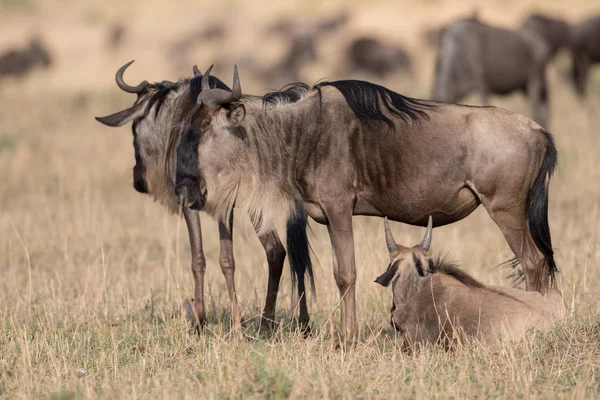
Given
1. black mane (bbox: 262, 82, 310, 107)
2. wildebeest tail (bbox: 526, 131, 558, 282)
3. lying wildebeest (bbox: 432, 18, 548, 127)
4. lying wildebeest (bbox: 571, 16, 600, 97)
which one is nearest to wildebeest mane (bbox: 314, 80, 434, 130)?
black mane (bbox: 262, 82, 310, 107)

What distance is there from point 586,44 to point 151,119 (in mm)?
15221

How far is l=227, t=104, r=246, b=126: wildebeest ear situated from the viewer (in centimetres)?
546

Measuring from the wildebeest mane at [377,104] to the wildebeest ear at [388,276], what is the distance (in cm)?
86

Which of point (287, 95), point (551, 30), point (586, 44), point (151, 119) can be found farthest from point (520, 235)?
point (551, 30)

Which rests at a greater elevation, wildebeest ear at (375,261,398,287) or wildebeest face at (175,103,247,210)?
wildebeest face at (175,103,247,210)

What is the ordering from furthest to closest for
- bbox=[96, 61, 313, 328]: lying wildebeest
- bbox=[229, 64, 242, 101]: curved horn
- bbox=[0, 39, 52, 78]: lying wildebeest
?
bbox=[0, 39, 52, 78]: lying wildebeest, bbox=[96, 61, 313, 328]: lying wildebeest, bbox=[229, 64, 242, 101]: curved horn

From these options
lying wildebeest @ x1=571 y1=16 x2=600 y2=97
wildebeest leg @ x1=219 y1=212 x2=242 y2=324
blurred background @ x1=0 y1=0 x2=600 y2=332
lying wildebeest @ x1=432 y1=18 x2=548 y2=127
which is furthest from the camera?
lying wildebeest @ x1=571 y1=16 x2=600 y2=97

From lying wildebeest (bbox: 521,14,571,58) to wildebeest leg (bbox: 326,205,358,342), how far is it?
50.8 ft

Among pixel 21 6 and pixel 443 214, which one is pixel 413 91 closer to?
pixel 443 214

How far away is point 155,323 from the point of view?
6.32m

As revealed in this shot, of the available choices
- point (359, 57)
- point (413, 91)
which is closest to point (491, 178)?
point (413, 91)

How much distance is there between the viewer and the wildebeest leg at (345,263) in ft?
18.2

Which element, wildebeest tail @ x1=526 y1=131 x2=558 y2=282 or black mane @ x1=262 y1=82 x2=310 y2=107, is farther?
black mane @ x1=262 y1=82 x2=310 y2=107

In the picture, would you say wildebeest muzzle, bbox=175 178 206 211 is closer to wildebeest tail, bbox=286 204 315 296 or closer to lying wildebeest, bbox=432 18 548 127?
wildebeest tail, bbox=286 204 315 296
